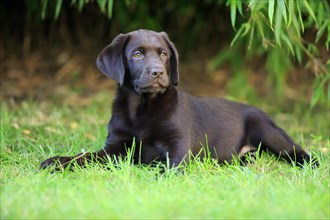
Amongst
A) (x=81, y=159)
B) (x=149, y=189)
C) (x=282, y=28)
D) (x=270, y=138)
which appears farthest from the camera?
(x=282, y=28)

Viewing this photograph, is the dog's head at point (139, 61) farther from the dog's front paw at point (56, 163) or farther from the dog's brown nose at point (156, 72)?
the dog's front paw at point (56, 163)

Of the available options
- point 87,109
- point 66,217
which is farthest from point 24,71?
point 66,217

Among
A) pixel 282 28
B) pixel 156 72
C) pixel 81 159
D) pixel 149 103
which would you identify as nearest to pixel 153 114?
pixel 149 103

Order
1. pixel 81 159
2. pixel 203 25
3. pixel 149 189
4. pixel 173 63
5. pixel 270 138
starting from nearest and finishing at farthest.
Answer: pixel 149 189 < pixel 81 159 < pixel 173 63 < pixel 270 138 < pixel 203 25

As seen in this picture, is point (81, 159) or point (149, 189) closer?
point (149, 189)

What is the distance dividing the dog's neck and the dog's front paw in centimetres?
54

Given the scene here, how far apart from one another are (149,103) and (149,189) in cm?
100

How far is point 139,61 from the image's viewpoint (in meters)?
3.96

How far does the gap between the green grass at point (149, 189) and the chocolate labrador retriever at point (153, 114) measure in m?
0.19

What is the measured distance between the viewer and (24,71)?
319 inches

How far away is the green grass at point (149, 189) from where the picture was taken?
9.05 feet

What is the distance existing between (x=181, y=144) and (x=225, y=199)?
952 millimetres

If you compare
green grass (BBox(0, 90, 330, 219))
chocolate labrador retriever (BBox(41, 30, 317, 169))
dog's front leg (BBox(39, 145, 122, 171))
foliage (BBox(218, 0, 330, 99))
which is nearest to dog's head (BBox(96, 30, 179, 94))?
chocolate labrador retriever (BBox(41, 30, 317, 169))

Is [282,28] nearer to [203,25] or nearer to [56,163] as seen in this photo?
[56,163]
